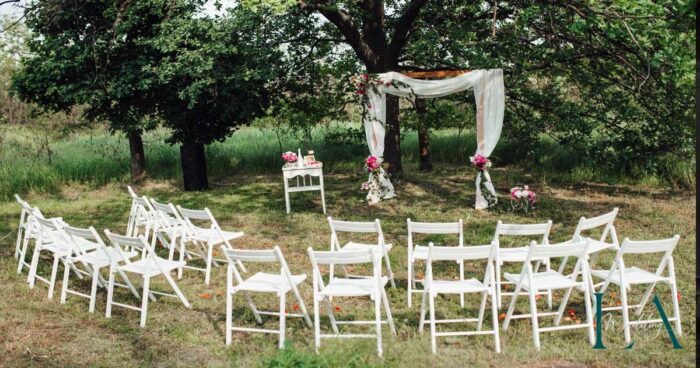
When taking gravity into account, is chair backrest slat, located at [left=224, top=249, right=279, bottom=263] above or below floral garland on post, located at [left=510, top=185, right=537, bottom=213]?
above

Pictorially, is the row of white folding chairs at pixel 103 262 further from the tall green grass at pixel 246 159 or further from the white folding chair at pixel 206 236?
the tall green grass at pixel 246 159

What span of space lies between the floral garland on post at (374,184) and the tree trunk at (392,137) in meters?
1.79

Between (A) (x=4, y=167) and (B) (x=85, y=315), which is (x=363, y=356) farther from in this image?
(A) (x=4, y=167)

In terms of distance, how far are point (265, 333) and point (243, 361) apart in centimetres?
80

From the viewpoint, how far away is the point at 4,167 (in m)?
15.2

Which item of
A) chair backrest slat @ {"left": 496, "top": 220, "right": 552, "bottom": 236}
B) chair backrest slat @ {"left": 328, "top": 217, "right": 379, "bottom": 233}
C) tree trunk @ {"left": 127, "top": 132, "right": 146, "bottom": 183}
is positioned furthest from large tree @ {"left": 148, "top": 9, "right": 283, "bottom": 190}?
chair backrest slat @ {"left": 496, "top": 220, "right": 552, "bottom": 236}

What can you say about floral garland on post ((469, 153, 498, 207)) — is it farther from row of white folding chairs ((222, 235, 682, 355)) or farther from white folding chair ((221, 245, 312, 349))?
white folding chair ((221, 245, 312, 349))

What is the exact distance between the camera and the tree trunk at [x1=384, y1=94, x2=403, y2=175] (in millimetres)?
13961

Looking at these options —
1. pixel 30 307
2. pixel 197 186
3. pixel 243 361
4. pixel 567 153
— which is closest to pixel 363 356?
pixel 243 361

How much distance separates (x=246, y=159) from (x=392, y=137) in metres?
4.75

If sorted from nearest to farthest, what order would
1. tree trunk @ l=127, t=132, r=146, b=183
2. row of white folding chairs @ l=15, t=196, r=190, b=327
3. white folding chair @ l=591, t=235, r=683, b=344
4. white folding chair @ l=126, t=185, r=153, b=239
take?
white folding chair @ l=591, t=235, r=683, b=344, row of white folding chairs @ l=15, t=196, r=190, b=327, white folding chair @ l=126, t=185, r=153, b=239, tree trunk @ l=127, t=132, r=146, b=183

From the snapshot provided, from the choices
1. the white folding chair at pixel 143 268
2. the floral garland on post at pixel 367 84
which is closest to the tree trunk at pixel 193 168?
the floral garland on post at pixel 367 84

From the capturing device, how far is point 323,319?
19.7ft

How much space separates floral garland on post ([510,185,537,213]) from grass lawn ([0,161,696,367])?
191mm
